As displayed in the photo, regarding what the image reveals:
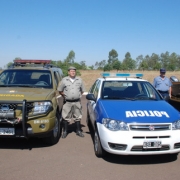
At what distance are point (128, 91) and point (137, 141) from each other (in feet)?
6.22

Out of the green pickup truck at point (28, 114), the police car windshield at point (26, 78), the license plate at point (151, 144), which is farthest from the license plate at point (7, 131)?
the license plate at point (151, 144)

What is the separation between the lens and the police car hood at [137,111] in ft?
14.5

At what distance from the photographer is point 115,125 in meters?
4.41

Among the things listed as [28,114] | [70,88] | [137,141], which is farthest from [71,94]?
[137,141]

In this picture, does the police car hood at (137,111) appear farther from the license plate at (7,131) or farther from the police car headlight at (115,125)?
the license plate at (7,131)

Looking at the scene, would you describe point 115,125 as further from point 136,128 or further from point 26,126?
point 26,126

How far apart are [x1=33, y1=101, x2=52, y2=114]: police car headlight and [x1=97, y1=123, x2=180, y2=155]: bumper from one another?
1336 millimetres

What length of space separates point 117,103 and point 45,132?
1.59 m

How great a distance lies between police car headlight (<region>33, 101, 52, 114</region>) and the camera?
16.4ft

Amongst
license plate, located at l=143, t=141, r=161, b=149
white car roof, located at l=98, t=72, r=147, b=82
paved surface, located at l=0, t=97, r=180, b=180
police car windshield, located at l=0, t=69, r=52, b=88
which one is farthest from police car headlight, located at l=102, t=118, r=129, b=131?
police car windshield, located at l=0, t=69, r=52, b=88

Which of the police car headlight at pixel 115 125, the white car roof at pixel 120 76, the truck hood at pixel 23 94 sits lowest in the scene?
the police car headlight at pixel 115 125

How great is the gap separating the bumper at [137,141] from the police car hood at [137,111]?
226 millimetres

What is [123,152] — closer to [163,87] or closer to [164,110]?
[164,110]

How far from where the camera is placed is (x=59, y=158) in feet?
15.7
